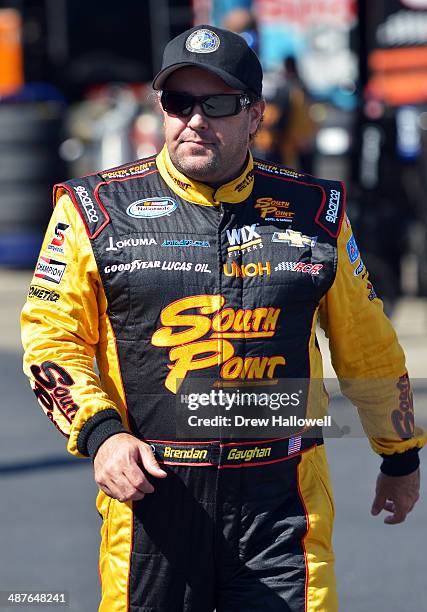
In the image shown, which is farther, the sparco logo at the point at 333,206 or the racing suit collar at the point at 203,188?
the sparco logo at the point at 333,206

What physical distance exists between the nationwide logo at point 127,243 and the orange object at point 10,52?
1500 centimetres

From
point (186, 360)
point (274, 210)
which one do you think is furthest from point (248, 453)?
point (274, 210)

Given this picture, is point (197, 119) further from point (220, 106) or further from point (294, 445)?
point (294, 445)

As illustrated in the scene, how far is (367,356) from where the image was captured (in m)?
3.66

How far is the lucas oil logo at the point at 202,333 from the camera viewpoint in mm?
3404

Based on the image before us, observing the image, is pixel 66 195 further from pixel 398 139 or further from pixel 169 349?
pixel 398 139

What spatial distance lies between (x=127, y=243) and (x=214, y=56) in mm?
494

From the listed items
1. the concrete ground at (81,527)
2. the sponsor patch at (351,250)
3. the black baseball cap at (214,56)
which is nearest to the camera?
the black baseball cap at (214,56)

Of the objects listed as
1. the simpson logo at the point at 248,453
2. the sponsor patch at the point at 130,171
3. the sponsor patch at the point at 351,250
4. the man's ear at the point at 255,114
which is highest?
the man's ear at the point at 255,114

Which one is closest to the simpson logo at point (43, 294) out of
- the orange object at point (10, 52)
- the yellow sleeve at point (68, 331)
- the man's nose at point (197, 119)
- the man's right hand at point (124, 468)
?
the yellow sleeve at point (68, 331)

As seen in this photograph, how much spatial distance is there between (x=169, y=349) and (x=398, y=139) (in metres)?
7.95

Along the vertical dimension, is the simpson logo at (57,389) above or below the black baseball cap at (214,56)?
below

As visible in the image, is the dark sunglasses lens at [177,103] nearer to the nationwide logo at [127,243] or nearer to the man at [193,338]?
the man at [193,338]

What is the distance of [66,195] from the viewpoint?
3.49m
